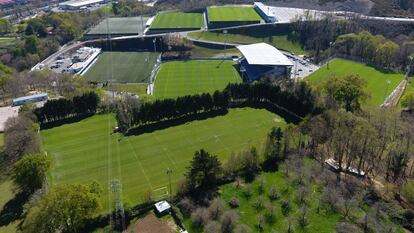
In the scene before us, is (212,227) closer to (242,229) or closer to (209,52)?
(242,229)

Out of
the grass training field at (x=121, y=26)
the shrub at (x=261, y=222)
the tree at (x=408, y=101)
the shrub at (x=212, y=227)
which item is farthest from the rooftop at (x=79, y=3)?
the shrub at (x=261, y=222)

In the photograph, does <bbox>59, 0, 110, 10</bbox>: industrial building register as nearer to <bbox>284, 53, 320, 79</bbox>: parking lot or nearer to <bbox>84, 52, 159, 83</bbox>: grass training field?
<bbox>84, 52, 159, 83</bbox>: grass training field

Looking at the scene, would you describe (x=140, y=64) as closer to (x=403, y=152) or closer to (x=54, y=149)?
(x=54, y=149)

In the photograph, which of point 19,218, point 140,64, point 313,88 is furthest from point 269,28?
point 19,218

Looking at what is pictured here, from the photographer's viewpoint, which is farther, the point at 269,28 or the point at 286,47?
the point at 269,28

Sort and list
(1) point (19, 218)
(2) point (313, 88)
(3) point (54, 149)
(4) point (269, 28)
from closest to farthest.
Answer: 1. (1) point (19, 218)
2. (3) point (54, 149)
3. (2) point (313, 88)
4. (4) point (269, 28)
